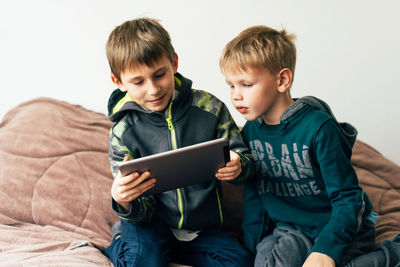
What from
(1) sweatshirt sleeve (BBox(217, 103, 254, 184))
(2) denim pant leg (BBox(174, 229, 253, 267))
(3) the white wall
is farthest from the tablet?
(3) the white wall

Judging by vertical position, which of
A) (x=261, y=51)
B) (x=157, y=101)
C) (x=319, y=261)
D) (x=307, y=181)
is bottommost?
(x=319, y=261)

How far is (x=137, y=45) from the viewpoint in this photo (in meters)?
1.14

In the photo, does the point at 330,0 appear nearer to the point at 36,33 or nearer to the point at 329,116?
the point at 329,116

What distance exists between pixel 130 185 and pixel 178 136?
0.27 metres

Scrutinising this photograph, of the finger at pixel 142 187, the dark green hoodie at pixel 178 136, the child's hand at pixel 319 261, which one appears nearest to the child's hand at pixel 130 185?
the finger at pixel 142 187

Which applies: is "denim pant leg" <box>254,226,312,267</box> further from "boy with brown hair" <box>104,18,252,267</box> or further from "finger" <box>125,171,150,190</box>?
"finger" <box>125,171,150,190</box>

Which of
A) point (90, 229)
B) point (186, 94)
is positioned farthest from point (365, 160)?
point (90, 229)

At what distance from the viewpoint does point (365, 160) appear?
1671 millimetres

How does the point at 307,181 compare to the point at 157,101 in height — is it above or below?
below

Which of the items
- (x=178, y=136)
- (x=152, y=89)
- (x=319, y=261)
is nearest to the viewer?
(x=319, y=261)

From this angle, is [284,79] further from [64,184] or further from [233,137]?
[64,184]

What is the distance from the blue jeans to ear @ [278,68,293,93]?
0.55 meters

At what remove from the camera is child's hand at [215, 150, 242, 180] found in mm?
1147

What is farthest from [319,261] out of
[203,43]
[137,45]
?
[203,43]
